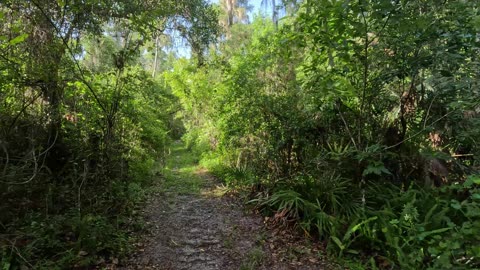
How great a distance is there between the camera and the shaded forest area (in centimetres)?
367

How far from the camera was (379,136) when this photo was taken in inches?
200

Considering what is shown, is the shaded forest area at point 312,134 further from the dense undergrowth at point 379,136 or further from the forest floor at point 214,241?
the forest floor at point 214,241

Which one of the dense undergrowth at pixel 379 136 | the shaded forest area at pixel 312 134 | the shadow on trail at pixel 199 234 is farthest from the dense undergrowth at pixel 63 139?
the dense undergrowth at pixel 379 136

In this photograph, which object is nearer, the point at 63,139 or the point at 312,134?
the point at 63,139

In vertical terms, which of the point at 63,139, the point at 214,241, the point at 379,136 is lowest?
the point at 214,241

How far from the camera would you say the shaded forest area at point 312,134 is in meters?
3.67

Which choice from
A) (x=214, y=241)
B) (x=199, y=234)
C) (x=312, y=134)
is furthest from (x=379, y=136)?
(x=199, y=234)

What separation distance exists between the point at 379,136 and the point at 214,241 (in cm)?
306

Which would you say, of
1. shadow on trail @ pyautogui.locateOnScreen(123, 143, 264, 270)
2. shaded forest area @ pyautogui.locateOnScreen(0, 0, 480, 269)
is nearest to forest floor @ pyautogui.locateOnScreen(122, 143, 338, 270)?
shadow on trail @ pyautogui.locateOnScreen(123, 143, 264, 270)

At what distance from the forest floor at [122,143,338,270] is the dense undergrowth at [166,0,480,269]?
0.32 metres

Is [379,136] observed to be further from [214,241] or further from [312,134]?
[214,241]

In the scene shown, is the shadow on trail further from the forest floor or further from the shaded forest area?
the shaded forest area

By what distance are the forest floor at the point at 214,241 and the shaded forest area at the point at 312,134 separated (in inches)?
10.6

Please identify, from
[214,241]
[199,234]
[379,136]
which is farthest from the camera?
[379,136]
